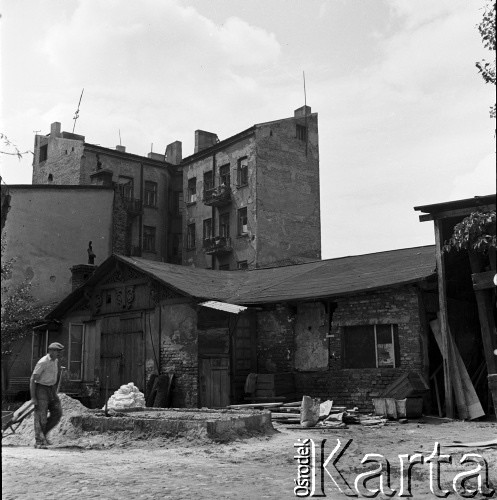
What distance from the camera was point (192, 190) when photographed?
1759 inches

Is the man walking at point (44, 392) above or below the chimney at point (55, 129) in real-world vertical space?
below

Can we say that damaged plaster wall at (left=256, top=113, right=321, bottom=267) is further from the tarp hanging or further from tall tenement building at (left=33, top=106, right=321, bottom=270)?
the tarp hanging

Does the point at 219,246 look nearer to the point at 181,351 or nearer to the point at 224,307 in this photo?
the point at 181,351

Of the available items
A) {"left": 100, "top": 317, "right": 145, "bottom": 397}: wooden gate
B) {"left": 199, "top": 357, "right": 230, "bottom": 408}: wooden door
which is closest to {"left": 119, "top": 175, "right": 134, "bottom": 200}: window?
{"left": 100, "top": 317, "right": 145, "bottom": 397}: wooden gate

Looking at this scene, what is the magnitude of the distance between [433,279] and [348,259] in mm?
6464

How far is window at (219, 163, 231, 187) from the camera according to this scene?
1626 inches

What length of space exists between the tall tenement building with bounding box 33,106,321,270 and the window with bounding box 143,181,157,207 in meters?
0.07

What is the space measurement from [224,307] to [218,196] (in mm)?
21849

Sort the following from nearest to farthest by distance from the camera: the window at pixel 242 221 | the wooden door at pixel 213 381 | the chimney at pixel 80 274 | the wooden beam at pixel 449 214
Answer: the wooden beam at pixel 449 214, the wooden door at pixel 213 381, the chimney at pixel 80 274, the window at pixel 242 221

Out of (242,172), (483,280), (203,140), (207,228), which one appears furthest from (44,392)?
(203,140)

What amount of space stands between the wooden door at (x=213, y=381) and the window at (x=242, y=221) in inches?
774

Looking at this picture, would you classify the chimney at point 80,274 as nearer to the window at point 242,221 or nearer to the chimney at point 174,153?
the window at point 242,221

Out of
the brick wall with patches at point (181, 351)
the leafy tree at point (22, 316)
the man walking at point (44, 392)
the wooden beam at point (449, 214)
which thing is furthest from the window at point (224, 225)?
the man walking at point (44, 392)

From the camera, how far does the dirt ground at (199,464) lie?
308 inches
